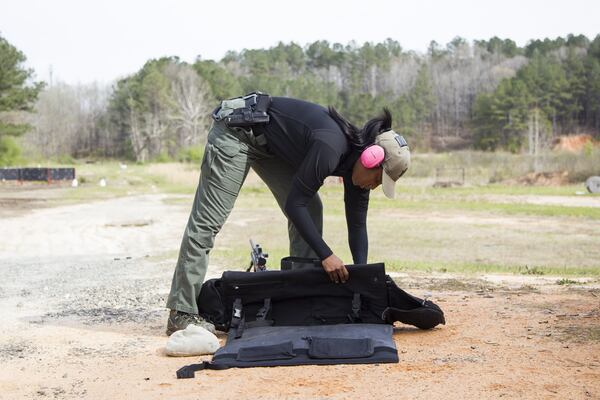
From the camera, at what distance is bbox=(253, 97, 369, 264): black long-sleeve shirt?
554cm

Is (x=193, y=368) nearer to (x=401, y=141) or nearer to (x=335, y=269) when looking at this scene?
(x=335, y=269)

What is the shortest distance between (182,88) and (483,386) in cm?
10059

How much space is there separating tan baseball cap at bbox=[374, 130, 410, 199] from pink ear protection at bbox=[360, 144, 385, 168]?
1.7 inches

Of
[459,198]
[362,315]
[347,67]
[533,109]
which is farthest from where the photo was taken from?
[347,67]

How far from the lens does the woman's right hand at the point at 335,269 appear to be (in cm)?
568

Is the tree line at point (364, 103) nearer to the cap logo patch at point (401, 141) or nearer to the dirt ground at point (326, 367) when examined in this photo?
the dirt ground at point (326, 367)

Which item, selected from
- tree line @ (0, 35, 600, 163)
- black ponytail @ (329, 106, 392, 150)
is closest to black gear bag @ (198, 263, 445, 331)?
black ponytail @ (329, 106, 392, 150)

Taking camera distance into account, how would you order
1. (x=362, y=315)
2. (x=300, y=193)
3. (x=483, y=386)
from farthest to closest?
1. (x=362, y=315)
2. (x=300, y=193)
3. (x=483, y=386)

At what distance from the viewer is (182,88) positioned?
103 metres

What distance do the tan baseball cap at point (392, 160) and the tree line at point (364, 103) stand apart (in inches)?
2822

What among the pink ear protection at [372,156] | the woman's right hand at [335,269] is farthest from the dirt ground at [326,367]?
the pink ear protection at [372,156]

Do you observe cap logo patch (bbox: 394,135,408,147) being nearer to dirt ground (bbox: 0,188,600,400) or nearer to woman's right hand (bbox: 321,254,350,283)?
woman's right hand (bbox: 321,254,350,283)

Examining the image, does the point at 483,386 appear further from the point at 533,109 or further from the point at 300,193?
the point at 533,109

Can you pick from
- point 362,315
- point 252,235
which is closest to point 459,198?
point 252,235
